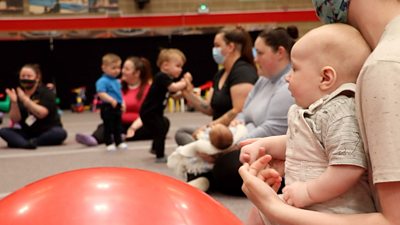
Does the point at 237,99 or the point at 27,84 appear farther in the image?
the point at 27,84

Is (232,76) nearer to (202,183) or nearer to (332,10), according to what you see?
(202,183)

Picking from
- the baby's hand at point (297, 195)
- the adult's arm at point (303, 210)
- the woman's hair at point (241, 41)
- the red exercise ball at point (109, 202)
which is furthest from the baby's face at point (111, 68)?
the baby's hand at point (297, 195)

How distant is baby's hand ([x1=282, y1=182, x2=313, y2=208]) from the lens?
1.09 meters

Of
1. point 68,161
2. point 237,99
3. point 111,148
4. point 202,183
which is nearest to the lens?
point 202,183

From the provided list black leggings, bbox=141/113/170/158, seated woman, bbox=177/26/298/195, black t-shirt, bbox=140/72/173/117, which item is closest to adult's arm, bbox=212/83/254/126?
seated woman, bbox=177/26/298/195

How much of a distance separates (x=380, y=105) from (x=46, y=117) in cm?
507

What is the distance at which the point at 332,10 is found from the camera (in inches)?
43.1

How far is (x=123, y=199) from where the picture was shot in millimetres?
1180

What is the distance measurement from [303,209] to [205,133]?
2.23 meters

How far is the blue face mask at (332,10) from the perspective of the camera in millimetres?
1060

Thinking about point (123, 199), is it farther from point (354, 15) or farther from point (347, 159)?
point (354, 15)

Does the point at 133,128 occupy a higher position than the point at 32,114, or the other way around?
the point at 32,114

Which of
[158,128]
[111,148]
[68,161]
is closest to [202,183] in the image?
[158,128]

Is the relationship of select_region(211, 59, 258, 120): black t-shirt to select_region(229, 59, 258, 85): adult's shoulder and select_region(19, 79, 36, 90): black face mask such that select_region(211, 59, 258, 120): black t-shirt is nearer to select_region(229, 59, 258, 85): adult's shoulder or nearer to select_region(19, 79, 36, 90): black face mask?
select_region(229, 59, 258, 85): adult's shoulder
